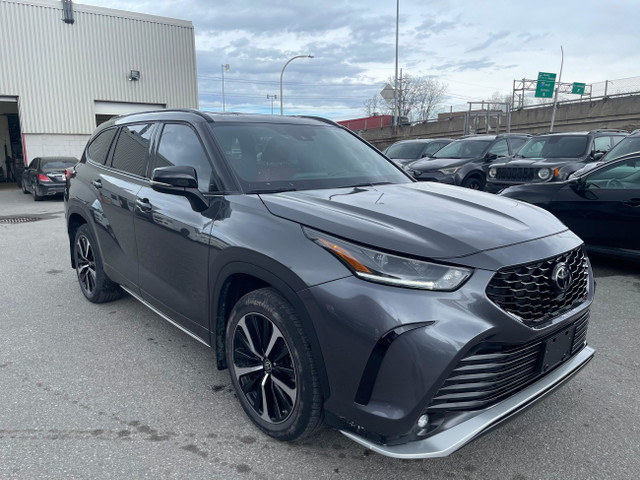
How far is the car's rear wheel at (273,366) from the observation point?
2281 mm

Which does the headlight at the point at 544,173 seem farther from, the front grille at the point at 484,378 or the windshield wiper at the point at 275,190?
the front grille at the point at 484,378

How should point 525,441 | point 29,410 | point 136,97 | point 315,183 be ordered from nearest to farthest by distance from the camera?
point 525,441, point 29,410, point 315,183, point 136,97

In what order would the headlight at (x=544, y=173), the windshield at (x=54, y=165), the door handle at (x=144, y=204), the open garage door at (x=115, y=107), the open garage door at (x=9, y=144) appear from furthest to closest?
the open garage door at (x=9, y=144) → the open garage door at (x=115, y=107) → the windshield at (x=54, y=165) → the headlight at (x=544, y=173) → the door handle at (x=144, y=204)

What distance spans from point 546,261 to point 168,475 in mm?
2087

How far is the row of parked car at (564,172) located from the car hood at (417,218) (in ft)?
5.54

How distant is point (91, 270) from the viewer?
479 cm

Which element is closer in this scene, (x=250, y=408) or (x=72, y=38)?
(x=250, y=408)

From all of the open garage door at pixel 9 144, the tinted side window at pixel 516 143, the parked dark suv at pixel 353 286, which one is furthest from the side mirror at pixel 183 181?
the open garage door at pixel 9 144

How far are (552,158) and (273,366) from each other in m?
9.22

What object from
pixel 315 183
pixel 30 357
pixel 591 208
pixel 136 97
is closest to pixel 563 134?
pixel 591 208

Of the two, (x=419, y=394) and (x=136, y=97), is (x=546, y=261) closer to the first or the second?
(x=419, y=394)

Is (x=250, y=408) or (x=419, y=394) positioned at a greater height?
(x=419, y=394)

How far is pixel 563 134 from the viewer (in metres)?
10.3

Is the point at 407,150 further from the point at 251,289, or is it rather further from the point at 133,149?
the point at 251,289
